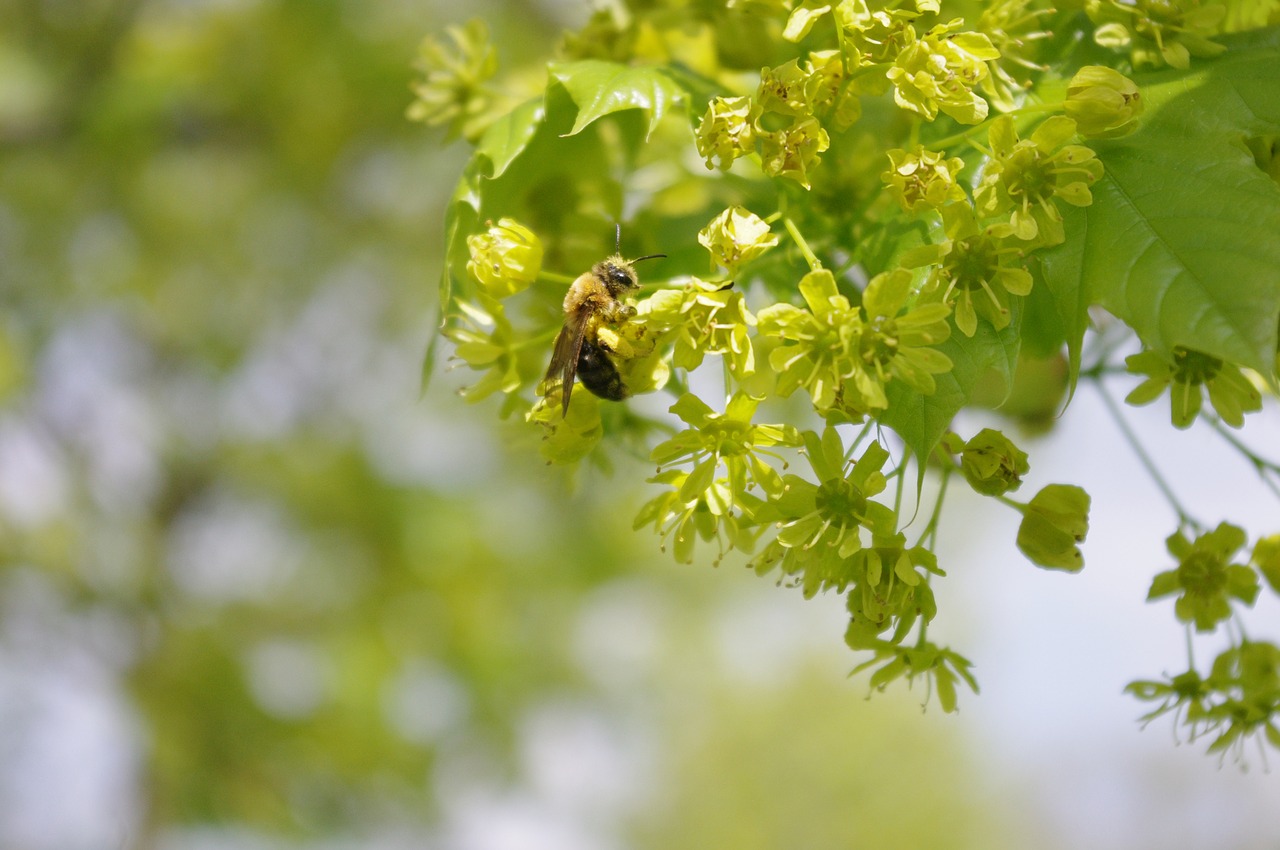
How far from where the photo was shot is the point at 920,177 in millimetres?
792

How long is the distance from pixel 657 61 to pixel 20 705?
670cm

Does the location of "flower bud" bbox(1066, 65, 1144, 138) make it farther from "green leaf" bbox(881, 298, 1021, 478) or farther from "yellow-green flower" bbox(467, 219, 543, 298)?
"yellow-green flower" bbox(467, 219, 543, 298)

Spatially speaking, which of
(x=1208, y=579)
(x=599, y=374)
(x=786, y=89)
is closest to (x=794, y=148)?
(x=786, y=89)

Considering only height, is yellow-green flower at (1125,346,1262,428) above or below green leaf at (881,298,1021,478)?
below

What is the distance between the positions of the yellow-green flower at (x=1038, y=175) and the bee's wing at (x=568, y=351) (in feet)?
1.22

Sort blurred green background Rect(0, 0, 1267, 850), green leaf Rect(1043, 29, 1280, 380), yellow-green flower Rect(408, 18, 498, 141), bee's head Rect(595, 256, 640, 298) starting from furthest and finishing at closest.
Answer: blurred green background Rect(0, 0, 1267, 850) < yellow-green flower Rect(408, 18, 498, 141) < bee's head Rect(595, 256, 640, 298) < green leaf Rect(1043, 29, 1280, 380)

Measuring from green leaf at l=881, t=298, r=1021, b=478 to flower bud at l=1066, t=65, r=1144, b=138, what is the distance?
15cm

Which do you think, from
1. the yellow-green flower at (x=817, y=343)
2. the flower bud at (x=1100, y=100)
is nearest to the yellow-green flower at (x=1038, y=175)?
the flower bud at (x=1100, y=100)

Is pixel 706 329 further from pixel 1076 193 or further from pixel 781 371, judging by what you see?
pixel 1076 193

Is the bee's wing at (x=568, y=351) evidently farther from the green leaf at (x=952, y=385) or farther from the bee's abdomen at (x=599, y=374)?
the green leaf at (x=952, y=385)

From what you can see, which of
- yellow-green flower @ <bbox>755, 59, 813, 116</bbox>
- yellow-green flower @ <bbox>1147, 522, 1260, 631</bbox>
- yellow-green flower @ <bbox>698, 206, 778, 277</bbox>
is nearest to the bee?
yellow-green flower @ <bbox>698, 206, 778, 277</bbox>

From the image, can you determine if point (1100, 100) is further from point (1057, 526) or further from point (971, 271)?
point (1057, 526)

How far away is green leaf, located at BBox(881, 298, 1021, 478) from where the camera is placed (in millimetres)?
747

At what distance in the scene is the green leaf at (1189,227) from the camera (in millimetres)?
690
